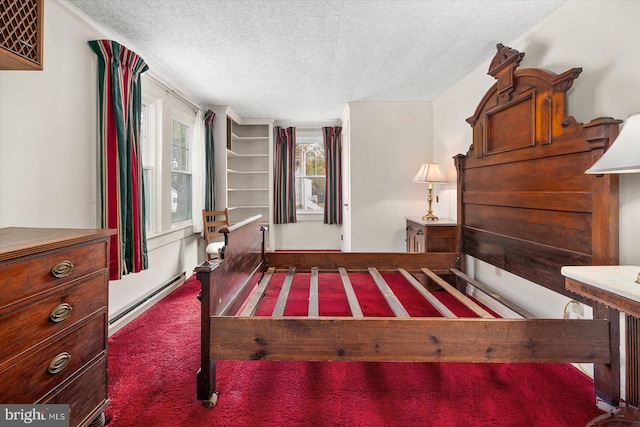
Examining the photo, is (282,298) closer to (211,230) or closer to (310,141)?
(211,230)

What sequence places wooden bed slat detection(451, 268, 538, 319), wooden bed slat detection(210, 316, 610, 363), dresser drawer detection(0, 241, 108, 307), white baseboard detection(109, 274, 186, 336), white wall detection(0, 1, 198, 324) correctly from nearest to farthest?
1. dresser drawer detection(0, 241, 108, 307)
2. wooden bed slat detection(210, 316, 610, 363)
3. white wall detection(0, 1, 198, 324)
4. wooden bed slat detection(451, 268, 538, 319)
5. white baseboard detection(109, 274, 186, 336)

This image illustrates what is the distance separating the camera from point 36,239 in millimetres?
1185

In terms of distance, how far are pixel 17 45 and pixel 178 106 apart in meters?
2.44

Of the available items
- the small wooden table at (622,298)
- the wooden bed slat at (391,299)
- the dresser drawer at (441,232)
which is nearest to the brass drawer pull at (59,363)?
the wooden bed slat at (391,299)

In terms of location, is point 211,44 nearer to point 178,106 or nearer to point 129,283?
point 178,106

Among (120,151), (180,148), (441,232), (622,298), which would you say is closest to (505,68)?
(441,232)

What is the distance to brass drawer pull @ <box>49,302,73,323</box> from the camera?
1.15 m

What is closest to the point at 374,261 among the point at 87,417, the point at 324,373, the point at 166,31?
the point at 324,373

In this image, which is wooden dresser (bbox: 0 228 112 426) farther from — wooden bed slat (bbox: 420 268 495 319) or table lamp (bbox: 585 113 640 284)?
table lamp (bbox: 585 113 640 284)

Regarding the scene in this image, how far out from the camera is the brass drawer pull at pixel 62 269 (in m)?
1.15

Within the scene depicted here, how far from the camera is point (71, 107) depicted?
2.05 meters

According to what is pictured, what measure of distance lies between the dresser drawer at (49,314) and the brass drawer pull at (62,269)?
0.19ft

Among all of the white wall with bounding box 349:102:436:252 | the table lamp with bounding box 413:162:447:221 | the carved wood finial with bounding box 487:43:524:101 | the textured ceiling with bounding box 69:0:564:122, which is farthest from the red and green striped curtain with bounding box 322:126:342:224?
the carved wood finial with bounding box 487:43:524:101

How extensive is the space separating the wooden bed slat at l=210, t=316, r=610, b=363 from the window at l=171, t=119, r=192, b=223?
8.71 ft
